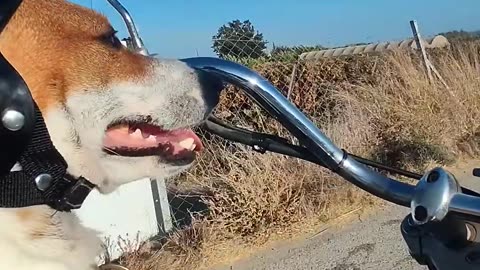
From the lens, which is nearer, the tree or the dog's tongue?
the dog's tongue

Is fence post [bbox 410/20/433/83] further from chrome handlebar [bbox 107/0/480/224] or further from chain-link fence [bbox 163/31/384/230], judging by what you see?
chrome handlebar [bbox 107/0/480/224]

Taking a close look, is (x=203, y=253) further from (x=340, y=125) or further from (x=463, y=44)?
(x=463, y=44)

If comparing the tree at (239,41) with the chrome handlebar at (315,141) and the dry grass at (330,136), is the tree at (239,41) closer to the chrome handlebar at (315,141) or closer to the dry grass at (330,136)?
the dry grass at (330,136)

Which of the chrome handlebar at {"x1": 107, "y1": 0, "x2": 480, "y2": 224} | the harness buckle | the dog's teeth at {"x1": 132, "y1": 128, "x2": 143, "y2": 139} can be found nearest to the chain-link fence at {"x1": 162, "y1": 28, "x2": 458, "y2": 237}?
the dog's teeth at {"x1": 132, "y1": 128, "x2": 143, "y2": 139}

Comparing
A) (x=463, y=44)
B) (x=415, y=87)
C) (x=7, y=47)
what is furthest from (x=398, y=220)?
(x=463, y=44)

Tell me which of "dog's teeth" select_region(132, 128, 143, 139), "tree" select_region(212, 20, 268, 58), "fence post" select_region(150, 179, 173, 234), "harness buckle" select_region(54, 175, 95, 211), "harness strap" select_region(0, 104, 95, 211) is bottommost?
"fence post" select_region(150, 179, 173, 234)

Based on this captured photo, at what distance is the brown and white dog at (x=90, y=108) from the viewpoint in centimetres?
188

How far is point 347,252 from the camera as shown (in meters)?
5.61

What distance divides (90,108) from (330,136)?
17.6 feet

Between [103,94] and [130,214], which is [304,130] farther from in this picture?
[130,214]

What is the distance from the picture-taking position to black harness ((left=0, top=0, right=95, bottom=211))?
5.01 feet

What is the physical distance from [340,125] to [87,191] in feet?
19.0

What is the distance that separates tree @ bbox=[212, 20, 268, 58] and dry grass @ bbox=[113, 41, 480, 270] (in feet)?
1.13

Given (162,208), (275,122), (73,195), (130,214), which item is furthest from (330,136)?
(73,195)
